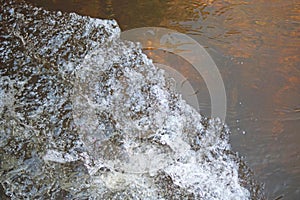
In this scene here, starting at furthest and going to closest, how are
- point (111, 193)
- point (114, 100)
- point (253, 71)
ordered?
1. point (253, 71)
2. point (114, 100)
3. point (111, 193)

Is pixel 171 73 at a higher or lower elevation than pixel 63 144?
higher

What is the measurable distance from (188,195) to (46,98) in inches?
18.3

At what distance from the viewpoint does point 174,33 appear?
133 cm

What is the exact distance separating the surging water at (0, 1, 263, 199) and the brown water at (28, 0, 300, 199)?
0.18 feet

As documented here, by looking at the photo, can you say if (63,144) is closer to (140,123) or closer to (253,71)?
(140,123)

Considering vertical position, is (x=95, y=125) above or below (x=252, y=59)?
below

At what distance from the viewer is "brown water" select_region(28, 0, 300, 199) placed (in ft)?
4.05

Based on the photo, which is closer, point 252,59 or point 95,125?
point 95,125

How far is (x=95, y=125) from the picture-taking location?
3.82 ft

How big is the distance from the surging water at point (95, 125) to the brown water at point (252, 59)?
0.05 meters

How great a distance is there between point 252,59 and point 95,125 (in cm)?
54

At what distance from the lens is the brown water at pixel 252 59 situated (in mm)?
1235

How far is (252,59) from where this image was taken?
1.34m

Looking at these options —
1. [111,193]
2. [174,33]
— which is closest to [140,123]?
[111,193]
